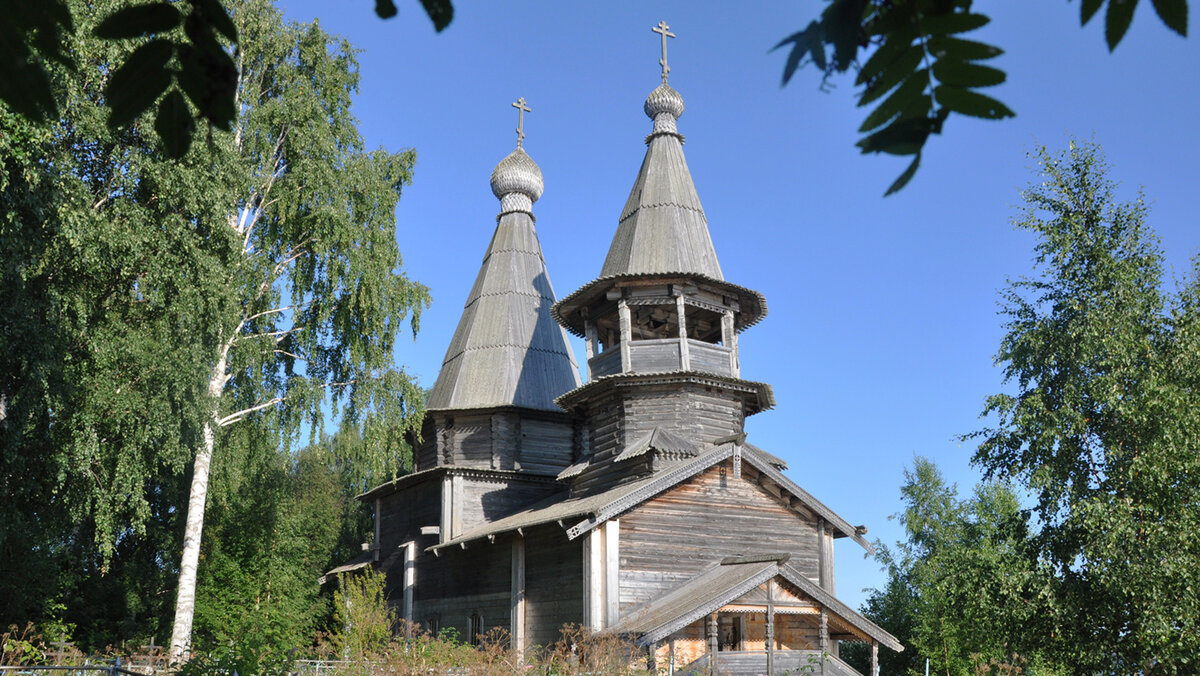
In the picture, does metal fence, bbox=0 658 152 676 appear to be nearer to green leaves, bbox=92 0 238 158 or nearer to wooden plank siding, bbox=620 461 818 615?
wooden plank siding, bbox=620 461 818 615

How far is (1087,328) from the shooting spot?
16.4m

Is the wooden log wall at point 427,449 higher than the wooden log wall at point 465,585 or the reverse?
higher

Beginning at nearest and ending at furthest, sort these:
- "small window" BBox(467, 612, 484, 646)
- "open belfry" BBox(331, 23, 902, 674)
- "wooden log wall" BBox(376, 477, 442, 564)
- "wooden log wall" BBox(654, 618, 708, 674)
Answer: "wooden log wall" BBox(654, 618, 708, 674) → "open belfry" BBox(331, 23, 902, 674) → "small window" BBox(467, 612, 484, 646) → "wooden log wall" BBox(376, 477, 442, 564)

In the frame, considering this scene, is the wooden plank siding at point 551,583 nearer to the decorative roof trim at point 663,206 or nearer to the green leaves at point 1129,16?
the decorative roof trim at point 663,206

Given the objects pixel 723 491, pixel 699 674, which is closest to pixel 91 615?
pixel 723 491

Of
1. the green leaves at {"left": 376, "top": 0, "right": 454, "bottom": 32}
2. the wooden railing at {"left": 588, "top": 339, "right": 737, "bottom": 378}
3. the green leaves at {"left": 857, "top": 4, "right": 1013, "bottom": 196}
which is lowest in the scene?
the green leaves at {"left": 857, "top": 4, "right": 1013, "bottom": 196}

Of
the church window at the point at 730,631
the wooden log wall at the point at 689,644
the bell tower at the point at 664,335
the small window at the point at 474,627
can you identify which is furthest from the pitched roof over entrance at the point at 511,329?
the wooden log wall at the point at 689,644

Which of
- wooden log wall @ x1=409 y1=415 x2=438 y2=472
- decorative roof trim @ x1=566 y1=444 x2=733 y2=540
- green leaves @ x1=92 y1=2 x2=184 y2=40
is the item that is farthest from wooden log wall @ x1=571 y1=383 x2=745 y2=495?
green leaves @ x1=92 y1=2 x2=184 y2=40

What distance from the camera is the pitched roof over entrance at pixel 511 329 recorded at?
84.3 feet

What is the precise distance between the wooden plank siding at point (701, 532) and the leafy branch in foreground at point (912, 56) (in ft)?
55.5

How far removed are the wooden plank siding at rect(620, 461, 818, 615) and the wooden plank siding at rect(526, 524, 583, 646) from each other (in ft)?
3.41

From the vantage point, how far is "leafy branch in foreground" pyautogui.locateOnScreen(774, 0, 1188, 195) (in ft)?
4.48

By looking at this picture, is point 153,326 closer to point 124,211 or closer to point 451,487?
point 124,211

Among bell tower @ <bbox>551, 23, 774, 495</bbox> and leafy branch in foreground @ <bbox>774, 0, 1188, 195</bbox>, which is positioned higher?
bell tower @ <bbox>551, 23, 774, 495</bbox>
